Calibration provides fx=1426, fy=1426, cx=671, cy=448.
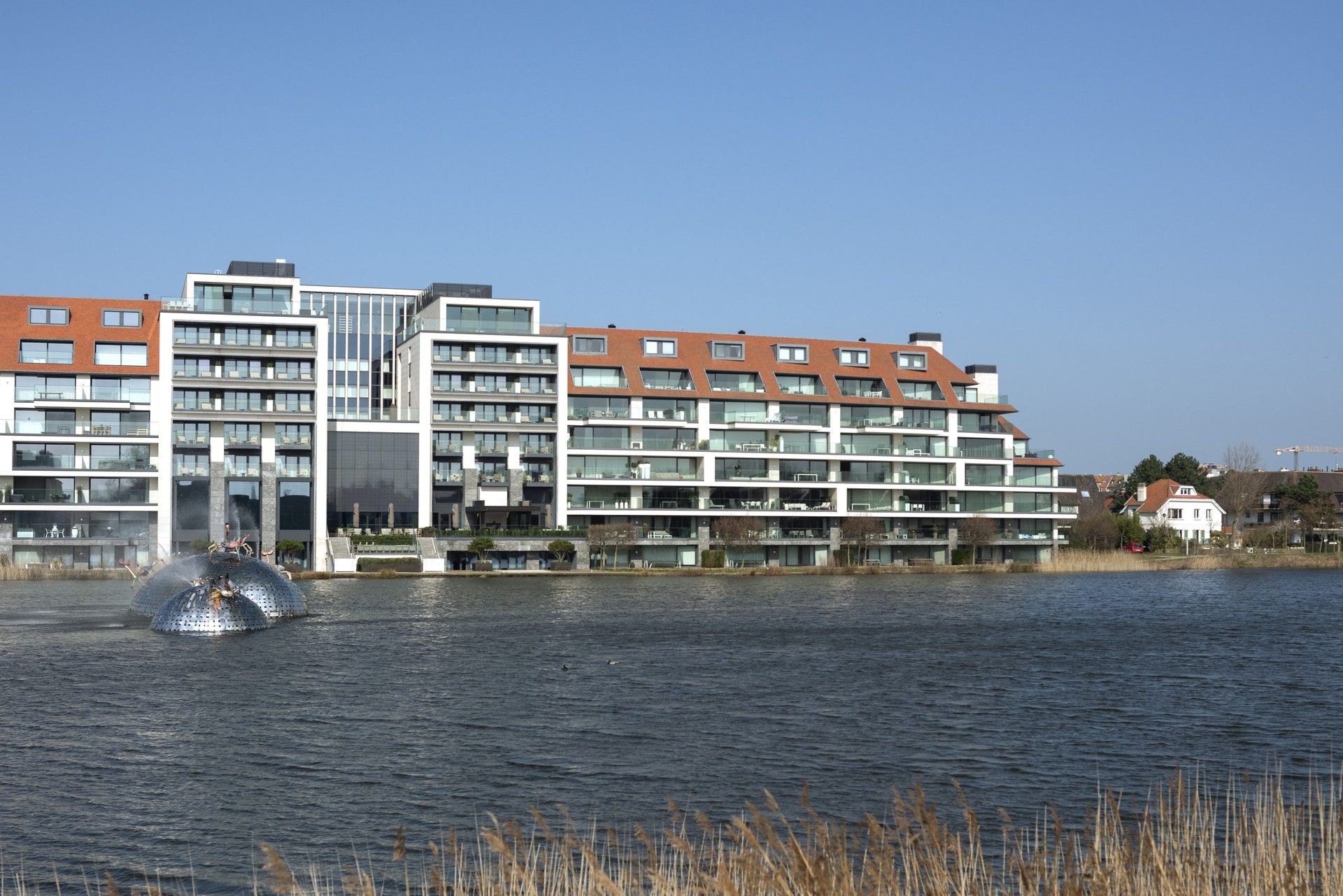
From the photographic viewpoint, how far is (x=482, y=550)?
97.4 m

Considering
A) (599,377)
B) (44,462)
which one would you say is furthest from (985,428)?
(44,462)

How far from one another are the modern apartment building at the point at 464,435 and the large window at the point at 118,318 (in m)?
0.11

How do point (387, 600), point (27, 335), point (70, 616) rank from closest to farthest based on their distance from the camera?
point (70, 616) → point (387, 600) → point (27, 335)

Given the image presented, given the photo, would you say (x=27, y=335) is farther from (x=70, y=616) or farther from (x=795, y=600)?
(x=795, y=600)

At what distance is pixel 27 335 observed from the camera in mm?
95438

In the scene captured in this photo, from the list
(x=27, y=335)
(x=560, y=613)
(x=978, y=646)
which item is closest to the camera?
(x=978, y=646)

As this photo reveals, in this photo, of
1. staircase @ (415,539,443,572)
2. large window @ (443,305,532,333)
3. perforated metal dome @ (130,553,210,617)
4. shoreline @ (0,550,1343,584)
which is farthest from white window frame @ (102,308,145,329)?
perforated metal dome @ (130,553,210,617)

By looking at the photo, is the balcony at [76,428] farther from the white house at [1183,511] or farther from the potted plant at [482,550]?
the white house at [1183,511]

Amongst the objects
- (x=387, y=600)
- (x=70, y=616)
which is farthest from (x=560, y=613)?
(x=70, y=616)

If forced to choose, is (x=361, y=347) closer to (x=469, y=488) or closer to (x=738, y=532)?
(x=469, y=488)

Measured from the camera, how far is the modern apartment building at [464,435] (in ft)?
311

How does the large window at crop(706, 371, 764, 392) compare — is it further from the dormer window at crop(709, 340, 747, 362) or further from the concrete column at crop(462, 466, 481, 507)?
the concrete column at crop(462, 466, 481, 507)

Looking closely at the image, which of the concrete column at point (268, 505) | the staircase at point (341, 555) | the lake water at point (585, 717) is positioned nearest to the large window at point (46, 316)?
the concrete column at point (268, 505)

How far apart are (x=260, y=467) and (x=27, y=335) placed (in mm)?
17735
